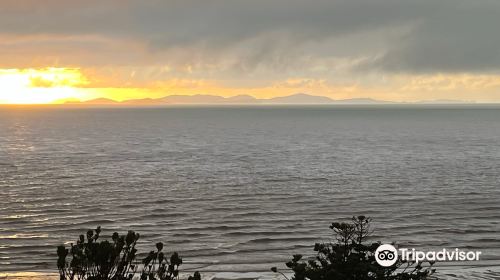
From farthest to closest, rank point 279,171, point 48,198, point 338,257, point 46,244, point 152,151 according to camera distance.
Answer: point 152,151
point 279,171
point 48,198
point 46,244
point 338,257

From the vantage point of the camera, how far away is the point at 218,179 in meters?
55.8

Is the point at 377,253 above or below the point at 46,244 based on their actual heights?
above

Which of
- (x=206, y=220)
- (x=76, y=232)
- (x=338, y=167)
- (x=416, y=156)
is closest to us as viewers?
(x=76, y=232)

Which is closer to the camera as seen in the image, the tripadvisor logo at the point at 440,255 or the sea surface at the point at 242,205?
the tripadvisor logo at the point at 440,255

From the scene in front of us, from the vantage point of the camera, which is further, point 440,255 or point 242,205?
point 242,205

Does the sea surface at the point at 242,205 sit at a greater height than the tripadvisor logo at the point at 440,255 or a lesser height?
greater

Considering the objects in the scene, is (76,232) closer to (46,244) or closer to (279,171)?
(46,244)

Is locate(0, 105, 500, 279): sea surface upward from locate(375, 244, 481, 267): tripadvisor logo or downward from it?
upward

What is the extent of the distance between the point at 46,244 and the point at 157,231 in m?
6.33

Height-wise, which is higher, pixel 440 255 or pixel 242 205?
pixel 242 205

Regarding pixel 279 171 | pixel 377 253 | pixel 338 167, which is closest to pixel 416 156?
pixel 338 167

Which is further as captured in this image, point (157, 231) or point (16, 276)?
point (157, 231)

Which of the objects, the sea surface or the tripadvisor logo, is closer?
the tripadvisor logo

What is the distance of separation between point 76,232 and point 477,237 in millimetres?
23292
